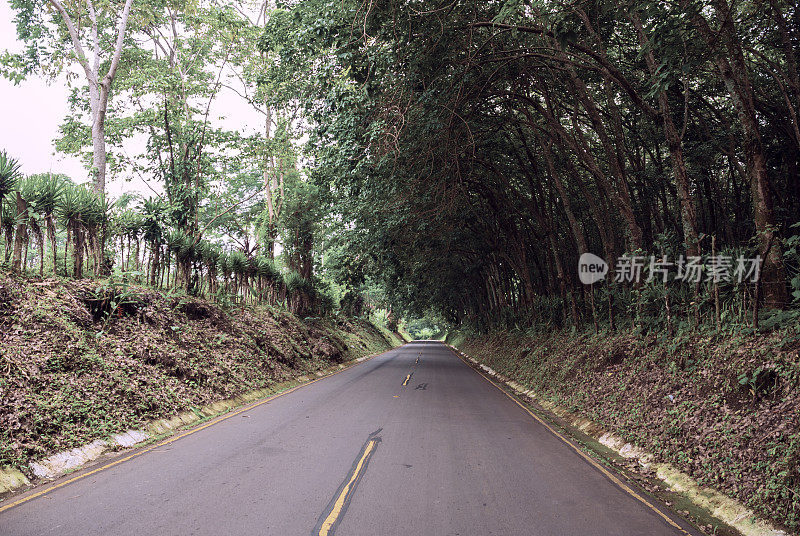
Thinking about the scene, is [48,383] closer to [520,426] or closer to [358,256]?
[520,426]

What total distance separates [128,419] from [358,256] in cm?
1359

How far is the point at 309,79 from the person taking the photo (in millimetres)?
11250

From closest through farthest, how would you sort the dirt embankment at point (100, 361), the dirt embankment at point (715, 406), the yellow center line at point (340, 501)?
Answer: the yellow center line at point (340, 501) → the dirt embankment at point (715, 406) → the dirt embankment at point (100, 361)

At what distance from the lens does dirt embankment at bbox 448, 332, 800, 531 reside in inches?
175

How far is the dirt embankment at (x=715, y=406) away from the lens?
4453 millimetres

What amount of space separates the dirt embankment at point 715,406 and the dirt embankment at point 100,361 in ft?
25.1

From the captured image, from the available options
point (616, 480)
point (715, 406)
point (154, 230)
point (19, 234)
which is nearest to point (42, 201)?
point (19, 234)

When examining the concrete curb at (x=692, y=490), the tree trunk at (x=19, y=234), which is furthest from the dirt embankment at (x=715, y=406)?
the tree trunk at (x=19, y=234)

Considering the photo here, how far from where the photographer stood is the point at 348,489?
15.8 ft

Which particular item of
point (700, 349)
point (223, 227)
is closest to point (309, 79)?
point (700, 349)

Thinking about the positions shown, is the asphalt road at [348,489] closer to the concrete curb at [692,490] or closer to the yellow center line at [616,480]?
the yellow center line at [616,480]

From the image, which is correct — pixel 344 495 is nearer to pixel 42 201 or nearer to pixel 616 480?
pixel 616 480

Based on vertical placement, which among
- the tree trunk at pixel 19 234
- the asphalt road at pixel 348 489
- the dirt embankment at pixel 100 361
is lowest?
the asphalt road at pixel 348 489

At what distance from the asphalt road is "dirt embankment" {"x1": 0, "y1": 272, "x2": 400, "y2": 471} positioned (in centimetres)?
105
